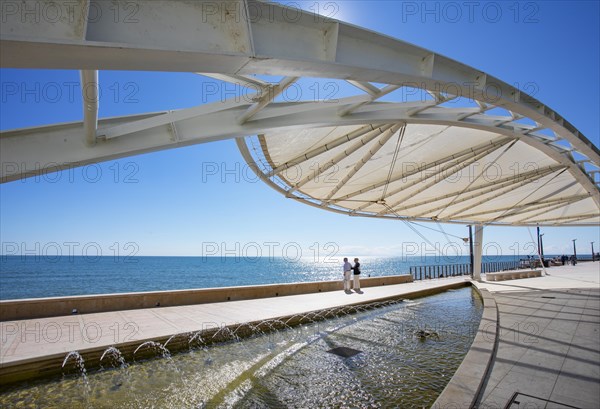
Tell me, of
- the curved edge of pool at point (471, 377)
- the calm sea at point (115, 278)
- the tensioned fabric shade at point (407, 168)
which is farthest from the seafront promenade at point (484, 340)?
the calm sea at point (115, 278)

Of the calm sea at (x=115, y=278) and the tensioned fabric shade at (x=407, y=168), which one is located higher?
the tensioned fabric shade at (x=407, y=168)

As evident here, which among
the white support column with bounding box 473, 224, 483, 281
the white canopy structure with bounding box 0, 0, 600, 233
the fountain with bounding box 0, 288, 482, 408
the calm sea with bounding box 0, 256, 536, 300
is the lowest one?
the calm sea with bounding box 0, 256, 536, 300

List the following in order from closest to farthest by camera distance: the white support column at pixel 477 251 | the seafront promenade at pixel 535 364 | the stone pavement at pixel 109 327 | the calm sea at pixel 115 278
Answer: the seafront promenade at pixel 535 364 < the stone pavement at pixel 109 327 < the white support column at pixel 477 251 < the calm sea at pixel 115 278

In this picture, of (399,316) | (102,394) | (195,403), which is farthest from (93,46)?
(399,316)

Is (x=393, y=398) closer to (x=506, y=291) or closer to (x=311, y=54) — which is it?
(x=311, y=54)

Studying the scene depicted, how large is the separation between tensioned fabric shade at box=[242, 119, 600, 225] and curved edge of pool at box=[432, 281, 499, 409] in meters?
5.47

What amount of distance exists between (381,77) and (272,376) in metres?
5.38

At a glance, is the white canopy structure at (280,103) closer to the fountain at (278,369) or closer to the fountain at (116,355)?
the fountain at (278,369)

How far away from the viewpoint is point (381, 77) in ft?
16.0

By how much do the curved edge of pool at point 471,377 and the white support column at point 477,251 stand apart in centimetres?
1746

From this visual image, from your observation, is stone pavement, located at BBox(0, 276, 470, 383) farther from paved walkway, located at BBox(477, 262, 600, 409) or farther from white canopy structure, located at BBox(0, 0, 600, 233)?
paved walkway, located at BBox(477, 262, 600, 409)

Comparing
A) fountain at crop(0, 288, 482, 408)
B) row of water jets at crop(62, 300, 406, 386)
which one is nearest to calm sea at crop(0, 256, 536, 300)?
row of water jets at crop(62, 300, 406, 386)

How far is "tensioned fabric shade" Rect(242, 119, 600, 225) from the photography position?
34.9 feet

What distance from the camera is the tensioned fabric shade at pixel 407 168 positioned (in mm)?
10633
